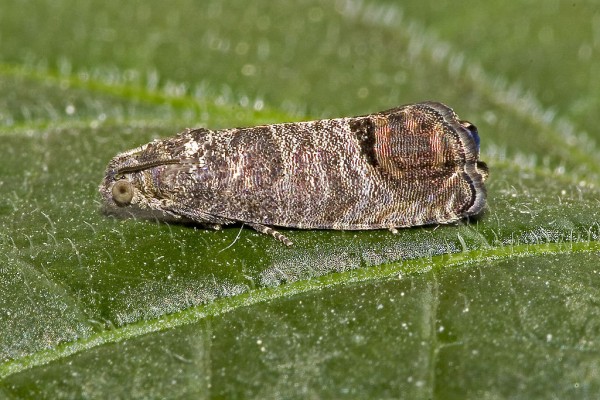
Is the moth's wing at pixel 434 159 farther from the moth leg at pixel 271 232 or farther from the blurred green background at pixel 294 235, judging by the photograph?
the moth leg at pixel 271 232

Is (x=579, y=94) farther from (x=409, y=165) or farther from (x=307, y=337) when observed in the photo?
(x=307, y=337)

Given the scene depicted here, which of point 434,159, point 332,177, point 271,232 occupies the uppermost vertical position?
point 434,159

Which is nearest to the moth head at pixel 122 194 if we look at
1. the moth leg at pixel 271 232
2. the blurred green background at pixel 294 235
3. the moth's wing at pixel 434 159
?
the blurred green background at pixel 294 235

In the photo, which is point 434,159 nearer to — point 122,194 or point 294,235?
point 294,235

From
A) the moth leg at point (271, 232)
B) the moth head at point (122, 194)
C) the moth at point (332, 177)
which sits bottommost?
the moth head at point (122, 194)

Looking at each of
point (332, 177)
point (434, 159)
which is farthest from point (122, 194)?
point (434, 159)

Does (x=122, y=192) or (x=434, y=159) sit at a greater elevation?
(x=434, y=159)

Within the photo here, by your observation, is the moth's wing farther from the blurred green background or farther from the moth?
the blurred green background
